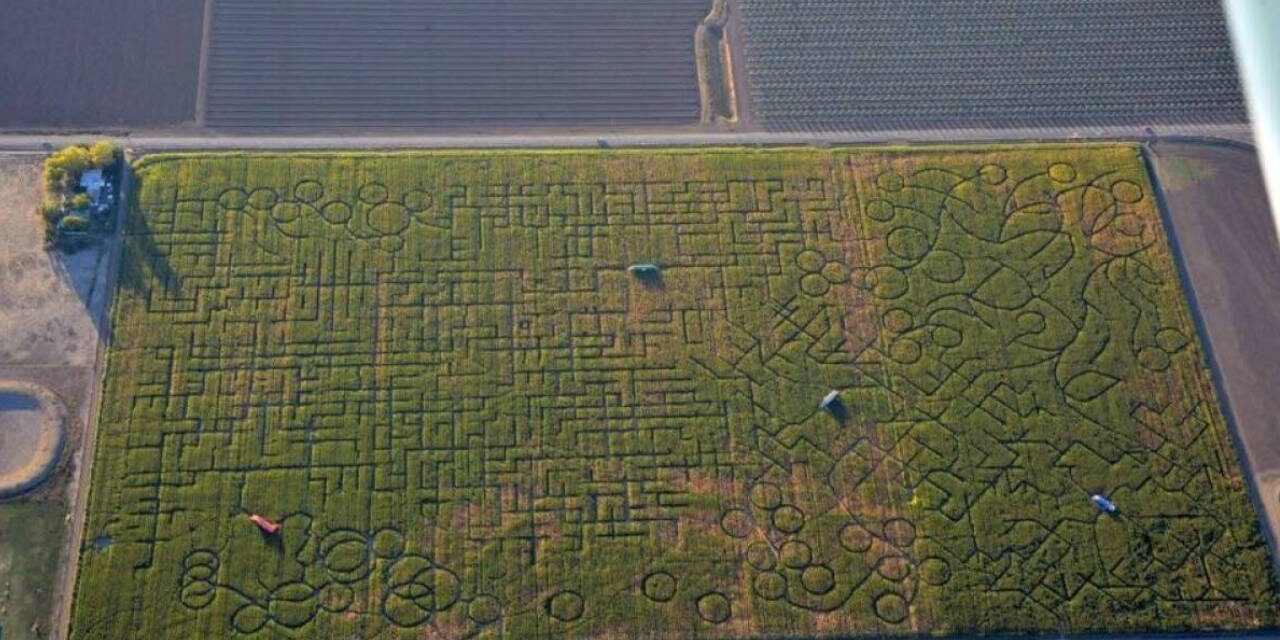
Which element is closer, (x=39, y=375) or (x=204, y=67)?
(x=39, y=375)

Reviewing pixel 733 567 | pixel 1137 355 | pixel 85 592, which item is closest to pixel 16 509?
pixel 85 592

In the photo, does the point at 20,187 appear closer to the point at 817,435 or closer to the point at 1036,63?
the point at 817,435

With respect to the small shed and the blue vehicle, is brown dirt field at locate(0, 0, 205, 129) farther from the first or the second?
the blue vehicle

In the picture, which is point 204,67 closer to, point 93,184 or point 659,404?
point 93,184

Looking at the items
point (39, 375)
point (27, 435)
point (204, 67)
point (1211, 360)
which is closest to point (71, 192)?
point (39, 375)

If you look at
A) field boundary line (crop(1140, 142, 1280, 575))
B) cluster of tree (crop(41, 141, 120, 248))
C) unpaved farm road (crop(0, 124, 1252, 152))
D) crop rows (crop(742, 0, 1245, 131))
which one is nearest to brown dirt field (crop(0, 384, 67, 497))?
cluster of tree (crop(41, 141, 120, 248))

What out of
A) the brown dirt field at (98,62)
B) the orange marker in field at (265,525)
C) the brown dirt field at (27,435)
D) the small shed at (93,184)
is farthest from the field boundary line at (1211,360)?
the small shed at (93,184)
